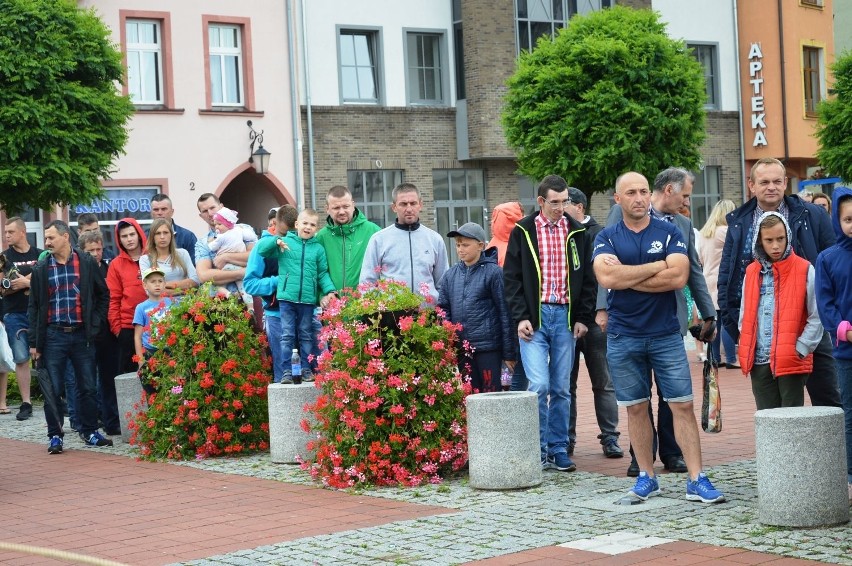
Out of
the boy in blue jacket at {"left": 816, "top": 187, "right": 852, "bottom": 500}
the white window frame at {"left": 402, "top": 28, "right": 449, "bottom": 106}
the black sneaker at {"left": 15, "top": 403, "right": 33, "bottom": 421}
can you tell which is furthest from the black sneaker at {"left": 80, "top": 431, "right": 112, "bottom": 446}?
the white window frame at {"left": 402, "top": 28, "right": 449, "bottom": 106}

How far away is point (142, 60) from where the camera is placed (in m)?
31.3

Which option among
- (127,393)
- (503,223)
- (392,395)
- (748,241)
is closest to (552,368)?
(392,395)

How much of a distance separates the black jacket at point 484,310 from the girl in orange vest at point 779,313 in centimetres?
217

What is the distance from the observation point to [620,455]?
10.7 metres

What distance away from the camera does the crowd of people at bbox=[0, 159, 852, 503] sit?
8453mm

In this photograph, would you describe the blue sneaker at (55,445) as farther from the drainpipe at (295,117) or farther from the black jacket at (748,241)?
the drainpipe at (295,117)

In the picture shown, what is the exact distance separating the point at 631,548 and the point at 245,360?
5.40 meters

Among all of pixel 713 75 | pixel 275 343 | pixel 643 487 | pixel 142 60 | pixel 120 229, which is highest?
pixel 713 75

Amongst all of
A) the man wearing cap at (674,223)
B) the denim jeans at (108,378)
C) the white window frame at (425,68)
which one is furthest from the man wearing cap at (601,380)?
the white window frame at (425,68)

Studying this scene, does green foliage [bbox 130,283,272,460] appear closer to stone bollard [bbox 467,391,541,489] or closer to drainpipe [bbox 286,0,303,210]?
stone bollard [bbox 467,391,541,489]

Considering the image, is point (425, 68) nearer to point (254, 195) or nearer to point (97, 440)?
point (254, 195)

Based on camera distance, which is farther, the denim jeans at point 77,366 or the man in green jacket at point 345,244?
the denim jeans at point 77,366

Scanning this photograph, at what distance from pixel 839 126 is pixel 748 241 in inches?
1151

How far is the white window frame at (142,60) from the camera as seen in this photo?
31.1 metres
